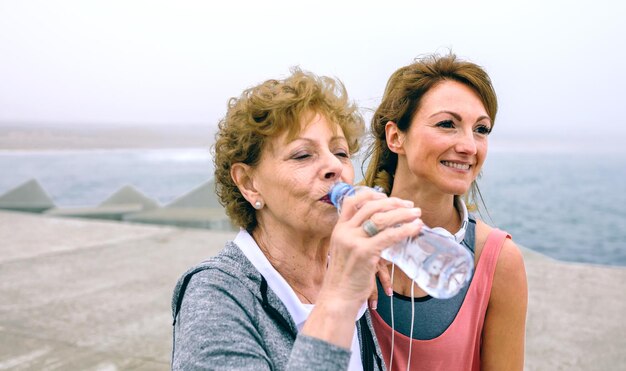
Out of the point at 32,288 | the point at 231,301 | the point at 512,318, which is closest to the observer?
the point at 231,301

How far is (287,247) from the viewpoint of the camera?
1.62 m

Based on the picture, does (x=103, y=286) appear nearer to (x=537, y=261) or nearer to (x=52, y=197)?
(x=537, y=261)

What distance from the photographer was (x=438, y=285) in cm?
139

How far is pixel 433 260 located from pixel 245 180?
0.59 meters

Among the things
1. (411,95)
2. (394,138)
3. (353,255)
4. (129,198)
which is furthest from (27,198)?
(353,255)

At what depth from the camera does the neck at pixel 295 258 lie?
1.62 m

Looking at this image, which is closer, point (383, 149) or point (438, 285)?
point (438, 285)

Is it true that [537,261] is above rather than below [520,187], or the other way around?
above

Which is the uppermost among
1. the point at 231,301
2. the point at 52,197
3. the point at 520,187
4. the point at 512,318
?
the point at 231,301

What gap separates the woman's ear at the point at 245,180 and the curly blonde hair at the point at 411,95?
0.72m

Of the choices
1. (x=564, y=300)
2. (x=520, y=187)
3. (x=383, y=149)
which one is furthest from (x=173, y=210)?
(x=520, y=187)

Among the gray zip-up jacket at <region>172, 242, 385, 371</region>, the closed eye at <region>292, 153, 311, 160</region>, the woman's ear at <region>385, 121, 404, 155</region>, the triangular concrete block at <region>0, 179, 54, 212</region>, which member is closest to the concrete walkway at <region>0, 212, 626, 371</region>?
the woman's ear at <region>385, 121, 404, 155</region>

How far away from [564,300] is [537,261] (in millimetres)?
1187

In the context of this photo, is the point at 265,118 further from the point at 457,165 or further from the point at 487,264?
the point at 487,264
